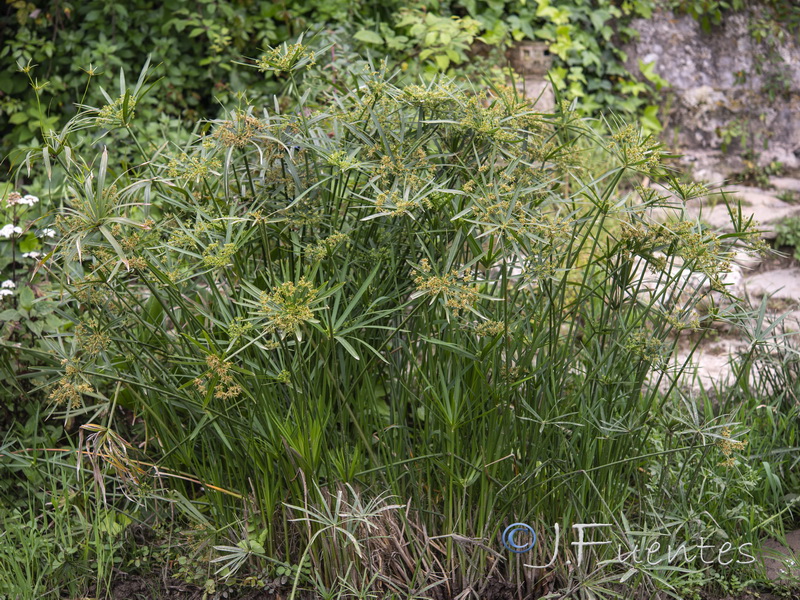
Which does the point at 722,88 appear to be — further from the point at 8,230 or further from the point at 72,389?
the point at 72,389

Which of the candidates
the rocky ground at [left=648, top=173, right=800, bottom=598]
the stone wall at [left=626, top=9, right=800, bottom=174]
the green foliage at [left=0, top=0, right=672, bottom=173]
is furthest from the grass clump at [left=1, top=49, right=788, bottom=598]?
the stone wall at [left=626, top=9, right=800, bottom=174]

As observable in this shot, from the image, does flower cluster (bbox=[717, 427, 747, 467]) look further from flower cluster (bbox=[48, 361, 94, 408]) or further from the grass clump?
flower cluster (bbox=[48, 361, 94, 408])

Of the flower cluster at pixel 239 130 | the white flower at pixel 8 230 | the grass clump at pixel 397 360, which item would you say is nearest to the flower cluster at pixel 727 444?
the grass clump at pixel 397 360

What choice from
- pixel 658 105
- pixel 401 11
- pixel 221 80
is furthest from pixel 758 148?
pixel 221 80

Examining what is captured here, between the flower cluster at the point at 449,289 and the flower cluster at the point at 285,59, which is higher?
A: the flower cluster at the point at 285,59

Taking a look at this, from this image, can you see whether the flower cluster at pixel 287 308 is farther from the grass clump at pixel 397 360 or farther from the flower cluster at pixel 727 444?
the flower cluster at pixel 727 444

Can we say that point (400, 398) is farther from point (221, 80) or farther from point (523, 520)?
point (221, 80)

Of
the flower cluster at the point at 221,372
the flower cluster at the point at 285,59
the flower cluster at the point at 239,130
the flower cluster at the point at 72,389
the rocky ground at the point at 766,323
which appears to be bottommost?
the rocky ground at the point at 766,323

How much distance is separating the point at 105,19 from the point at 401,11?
205 centimetres

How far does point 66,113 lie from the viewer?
4.92 metres
